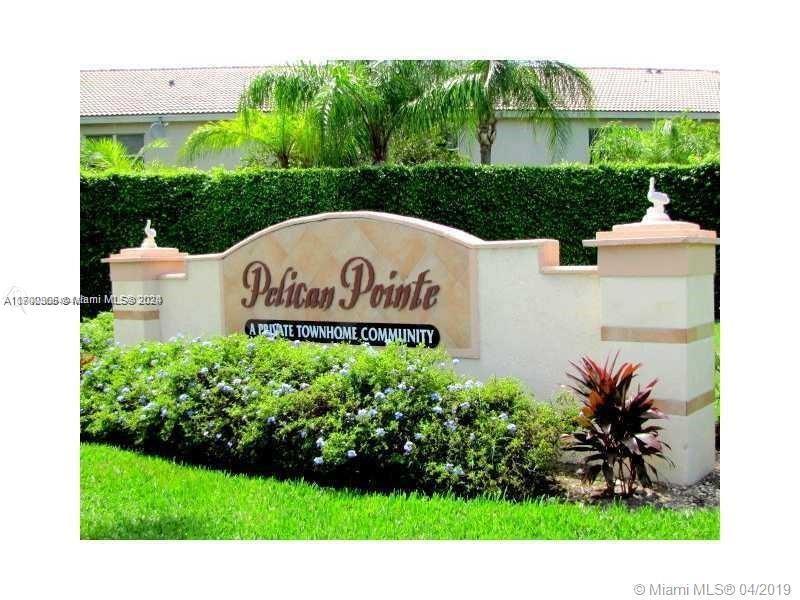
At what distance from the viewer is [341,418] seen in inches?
270

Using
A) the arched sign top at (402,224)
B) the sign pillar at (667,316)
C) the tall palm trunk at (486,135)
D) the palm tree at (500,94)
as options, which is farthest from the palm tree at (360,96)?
the sign pillar at (667,316)

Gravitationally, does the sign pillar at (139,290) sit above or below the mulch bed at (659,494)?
above

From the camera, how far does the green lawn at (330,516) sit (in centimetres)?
553

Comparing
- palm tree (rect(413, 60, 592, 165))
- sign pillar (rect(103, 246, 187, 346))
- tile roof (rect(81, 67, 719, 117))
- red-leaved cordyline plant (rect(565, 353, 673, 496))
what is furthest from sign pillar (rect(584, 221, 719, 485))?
tile roof (rect(81, 67, 719, 117))

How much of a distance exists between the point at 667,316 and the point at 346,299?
3500 millimetres

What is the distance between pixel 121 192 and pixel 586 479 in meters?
11.4

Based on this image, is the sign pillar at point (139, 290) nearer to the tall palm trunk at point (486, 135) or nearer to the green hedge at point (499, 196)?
the green hedge at point (499, 196)

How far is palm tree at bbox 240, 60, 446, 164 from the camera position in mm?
13734

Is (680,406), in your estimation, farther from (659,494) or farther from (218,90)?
(218,90)

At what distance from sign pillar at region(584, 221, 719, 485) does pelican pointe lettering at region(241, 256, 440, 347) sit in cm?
199

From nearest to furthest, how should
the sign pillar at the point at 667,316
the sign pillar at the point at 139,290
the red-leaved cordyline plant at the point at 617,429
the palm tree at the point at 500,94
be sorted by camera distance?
the red-leaved cordyline plant at the point at 617,429 → the sign pillar at the point at 667,316 → the sign pillar at the point at 139,290 → the palm tree at the point at 500,94

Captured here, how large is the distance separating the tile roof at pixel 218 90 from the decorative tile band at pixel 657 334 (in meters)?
14.3

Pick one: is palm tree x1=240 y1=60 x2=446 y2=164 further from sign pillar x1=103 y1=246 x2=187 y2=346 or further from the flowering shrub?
the flowering shrub

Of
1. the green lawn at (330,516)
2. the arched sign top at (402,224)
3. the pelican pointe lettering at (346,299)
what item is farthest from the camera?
the pelican pointe lettering at (346,299)
